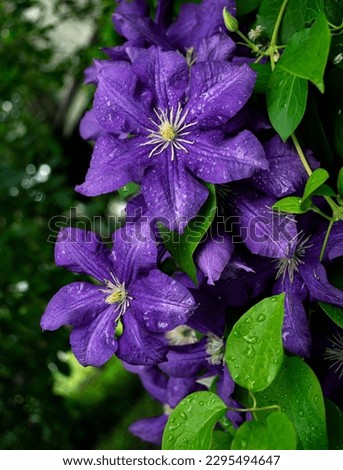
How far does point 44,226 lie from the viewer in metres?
1.74

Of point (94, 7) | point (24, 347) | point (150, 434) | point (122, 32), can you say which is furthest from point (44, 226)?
point (122, 32)

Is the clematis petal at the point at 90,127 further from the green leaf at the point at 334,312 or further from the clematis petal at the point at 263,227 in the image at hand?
the green leaf at the point at 334,312

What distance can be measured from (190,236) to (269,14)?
0.26m

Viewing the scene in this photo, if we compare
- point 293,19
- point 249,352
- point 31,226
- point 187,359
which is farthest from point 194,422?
point 31,226

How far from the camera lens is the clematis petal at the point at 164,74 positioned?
1.91ft

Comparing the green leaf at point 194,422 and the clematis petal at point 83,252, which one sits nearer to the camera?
the green leaf at point 194,422

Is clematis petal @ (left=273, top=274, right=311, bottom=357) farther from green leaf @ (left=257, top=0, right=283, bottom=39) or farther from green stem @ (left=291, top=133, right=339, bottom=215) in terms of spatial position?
green leaf @ (left=257, top=0, right=283, bottom=39)

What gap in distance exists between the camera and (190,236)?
1.83 ft

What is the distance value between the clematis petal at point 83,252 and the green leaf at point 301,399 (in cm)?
20

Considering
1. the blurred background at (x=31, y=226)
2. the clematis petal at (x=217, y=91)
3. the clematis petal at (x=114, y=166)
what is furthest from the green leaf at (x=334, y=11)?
the blurred background at (x=31, y=226)

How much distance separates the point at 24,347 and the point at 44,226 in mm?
403

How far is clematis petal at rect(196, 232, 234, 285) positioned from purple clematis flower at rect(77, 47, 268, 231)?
4 cm

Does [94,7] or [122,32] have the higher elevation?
[122,32]
